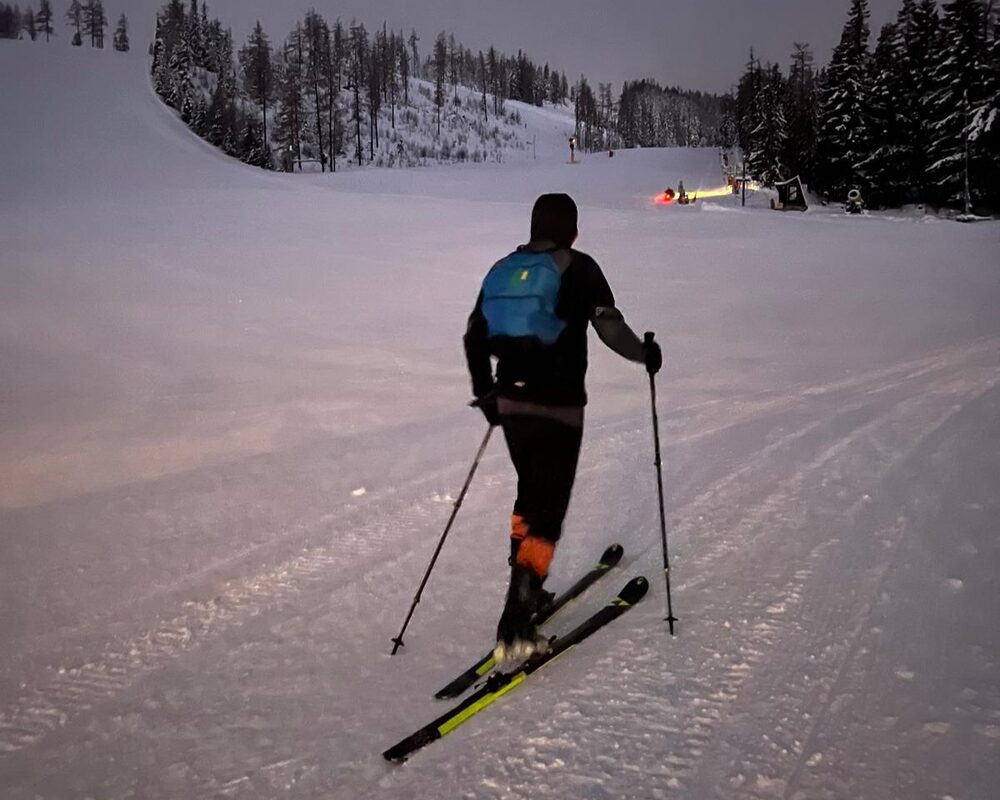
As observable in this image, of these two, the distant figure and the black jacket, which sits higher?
the distant figure

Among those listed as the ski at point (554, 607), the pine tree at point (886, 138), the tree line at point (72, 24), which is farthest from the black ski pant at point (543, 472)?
the tree line at point (72, 24)

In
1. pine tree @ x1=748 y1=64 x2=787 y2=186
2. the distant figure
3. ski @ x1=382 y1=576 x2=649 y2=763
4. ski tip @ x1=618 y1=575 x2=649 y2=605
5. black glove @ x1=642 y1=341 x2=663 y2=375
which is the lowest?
ski @ x1=382 y1=576 x2=649 y2=763

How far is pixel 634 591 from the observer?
3846mm

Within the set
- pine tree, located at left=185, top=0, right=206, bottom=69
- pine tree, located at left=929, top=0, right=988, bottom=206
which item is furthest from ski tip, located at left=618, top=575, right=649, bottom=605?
pine tree, located at left=185, top=0, right=206, bottom=69

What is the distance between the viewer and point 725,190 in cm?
5531

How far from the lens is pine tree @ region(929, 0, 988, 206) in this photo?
1234 inches

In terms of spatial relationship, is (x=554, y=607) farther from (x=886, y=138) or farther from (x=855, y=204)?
(x=886, y=138)

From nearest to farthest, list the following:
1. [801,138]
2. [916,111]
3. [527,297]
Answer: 1. [527,297]
2. [916,111]
3. [801,138]

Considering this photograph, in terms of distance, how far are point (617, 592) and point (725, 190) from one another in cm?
5686

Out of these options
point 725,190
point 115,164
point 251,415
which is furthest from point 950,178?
point 115,164

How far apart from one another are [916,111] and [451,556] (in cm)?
4081

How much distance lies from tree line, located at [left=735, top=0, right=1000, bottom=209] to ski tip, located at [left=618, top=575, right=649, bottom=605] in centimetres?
3481

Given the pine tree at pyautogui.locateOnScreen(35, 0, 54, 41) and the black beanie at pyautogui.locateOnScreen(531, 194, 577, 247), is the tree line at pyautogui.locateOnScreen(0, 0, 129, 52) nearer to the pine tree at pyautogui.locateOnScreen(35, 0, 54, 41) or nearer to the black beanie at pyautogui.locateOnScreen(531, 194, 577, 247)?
the pine tree at pyautogui.locateOnScreen(35, 0, 54, 41)

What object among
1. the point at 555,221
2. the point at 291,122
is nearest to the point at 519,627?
the point at 555,221
